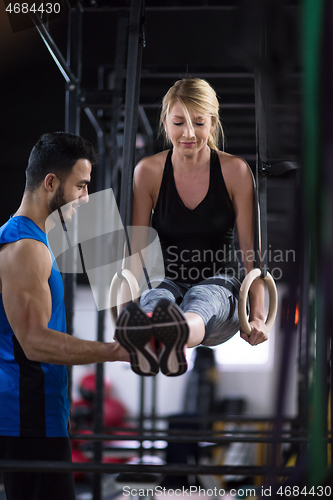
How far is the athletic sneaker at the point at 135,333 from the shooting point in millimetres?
1266

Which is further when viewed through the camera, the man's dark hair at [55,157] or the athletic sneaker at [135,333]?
the man's dark hair at [55,157]

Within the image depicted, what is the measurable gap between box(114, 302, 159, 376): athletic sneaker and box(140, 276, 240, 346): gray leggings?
176mm

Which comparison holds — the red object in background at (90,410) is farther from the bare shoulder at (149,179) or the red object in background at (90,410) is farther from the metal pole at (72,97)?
the bare shoulder at (149,179)

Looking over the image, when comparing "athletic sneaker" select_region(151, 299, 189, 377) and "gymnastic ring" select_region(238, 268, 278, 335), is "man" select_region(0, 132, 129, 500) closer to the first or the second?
"athletic sneaker" select_region(151, 299, 189, 377)

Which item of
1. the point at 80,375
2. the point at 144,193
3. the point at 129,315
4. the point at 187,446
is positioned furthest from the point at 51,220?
the point at 80,375

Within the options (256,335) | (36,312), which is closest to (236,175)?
(256,335)

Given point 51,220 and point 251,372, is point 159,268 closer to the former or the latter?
point 51,220

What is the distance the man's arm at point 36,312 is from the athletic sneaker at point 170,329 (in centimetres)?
12

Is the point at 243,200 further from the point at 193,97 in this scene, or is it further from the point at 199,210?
the point at 193,97

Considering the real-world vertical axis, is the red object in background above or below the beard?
below

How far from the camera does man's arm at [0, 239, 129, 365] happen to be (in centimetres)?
138

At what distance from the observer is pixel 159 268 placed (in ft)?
6.13

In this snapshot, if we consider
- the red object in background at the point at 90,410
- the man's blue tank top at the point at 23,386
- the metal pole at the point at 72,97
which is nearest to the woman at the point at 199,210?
the man's blue tank top at the point at 23,386

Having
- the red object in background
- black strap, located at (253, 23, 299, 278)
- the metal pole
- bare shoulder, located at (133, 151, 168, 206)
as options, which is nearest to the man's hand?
black strap, located at (253, 23, 299, 278)
